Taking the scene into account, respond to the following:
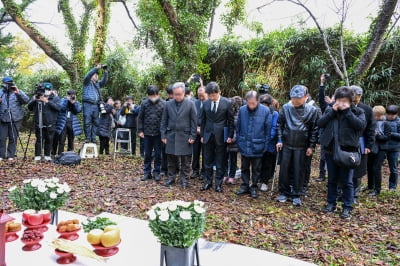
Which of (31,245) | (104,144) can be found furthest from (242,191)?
(104,144)

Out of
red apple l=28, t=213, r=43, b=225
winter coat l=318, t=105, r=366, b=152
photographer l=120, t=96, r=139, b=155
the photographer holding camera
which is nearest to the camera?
red apple l=28, t=213, r=43, b=225

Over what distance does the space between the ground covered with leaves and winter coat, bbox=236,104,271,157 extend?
2.26ft

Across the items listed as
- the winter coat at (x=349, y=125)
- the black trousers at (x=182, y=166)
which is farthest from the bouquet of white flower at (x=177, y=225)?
the black trousers at (x=182, y=166)

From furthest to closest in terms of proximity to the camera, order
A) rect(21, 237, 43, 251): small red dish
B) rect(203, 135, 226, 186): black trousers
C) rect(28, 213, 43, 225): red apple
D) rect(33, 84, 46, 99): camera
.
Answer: rect(33, 84, 46, 99): camera → rect(203, 135, 226, 186): black trousers → rect(28, 213, 43, 225): red apple → rect(21, 237, 43, 251): small red dish

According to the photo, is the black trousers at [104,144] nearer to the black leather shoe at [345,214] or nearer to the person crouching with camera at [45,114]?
the person crouching with camera at [45,114]


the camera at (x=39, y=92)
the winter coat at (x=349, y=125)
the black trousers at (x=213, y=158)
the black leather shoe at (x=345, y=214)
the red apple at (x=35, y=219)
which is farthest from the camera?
the camera at (x=39, y=92)

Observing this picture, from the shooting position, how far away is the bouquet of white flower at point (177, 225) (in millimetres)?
1648

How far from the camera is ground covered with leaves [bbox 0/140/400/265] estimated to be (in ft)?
10.3

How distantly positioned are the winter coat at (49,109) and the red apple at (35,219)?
5.13m

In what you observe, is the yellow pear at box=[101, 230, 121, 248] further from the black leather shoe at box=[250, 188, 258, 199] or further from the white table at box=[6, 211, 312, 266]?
the black leather shoe at box=[250, 188, 258, 199]

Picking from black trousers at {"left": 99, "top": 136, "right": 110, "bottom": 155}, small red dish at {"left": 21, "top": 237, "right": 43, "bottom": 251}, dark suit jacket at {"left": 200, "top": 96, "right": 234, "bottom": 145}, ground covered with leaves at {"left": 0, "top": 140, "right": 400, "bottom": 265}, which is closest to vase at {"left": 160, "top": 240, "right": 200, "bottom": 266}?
small red dish at {"left": 21, "top": 237, "right": 43, "bottom": 251}

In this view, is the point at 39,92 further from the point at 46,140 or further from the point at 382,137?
the point at 382,137

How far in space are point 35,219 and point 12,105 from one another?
17.9 feet

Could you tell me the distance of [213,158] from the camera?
512 cm
